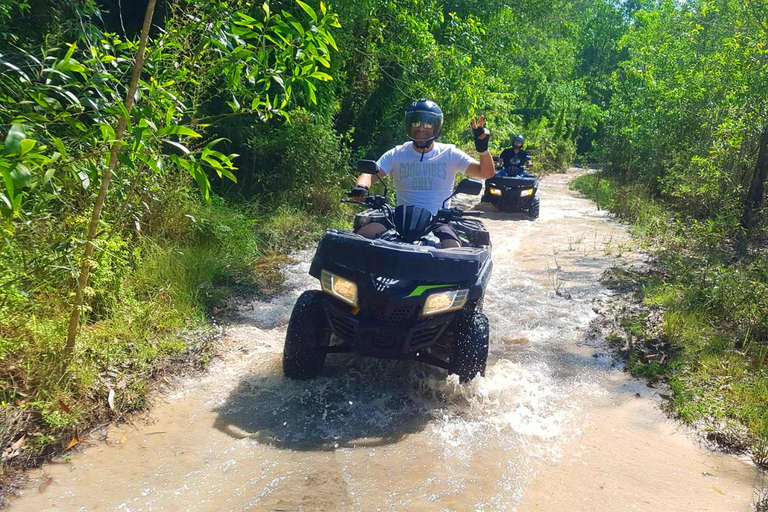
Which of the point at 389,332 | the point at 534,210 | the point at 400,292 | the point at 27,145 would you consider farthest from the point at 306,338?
the point at 534,210

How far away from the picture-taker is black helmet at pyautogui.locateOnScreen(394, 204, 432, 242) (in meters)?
4.20

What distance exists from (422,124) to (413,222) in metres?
0.85

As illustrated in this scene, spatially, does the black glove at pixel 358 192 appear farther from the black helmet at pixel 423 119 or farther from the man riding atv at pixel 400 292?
the black helmet at pixel 423 119

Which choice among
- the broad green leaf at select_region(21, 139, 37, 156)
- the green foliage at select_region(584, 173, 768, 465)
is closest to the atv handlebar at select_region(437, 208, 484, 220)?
the green foliage at select_region(584, 173, 768, 465)

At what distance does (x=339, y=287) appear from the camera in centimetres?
362

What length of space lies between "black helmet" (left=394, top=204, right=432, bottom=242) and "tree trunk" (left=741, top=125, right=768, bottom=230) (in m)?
6.44

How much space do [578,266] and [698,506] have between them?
16.7 ft

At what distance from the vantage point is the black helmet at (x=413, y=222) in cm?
420

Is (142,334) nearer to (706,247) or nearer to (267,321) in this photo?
(267,321)

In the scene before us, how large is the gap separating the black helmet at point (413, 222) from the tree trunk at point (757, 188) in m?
6.44

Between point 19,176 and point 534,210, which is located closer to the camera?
point 19,176

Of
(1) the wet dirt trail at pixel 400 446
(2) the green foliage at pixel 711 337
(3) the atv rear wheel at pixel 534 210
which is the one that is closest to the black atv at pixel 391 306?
(1) the wet dirt trail at pixel 400 446

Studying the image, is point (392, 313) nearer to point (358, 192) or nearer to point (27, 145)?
point (358, 192)

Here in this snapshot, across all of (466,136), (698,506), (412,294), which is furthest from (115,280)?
(466,136)
